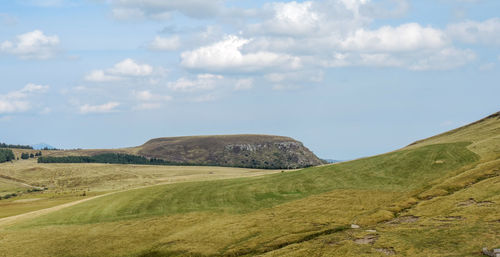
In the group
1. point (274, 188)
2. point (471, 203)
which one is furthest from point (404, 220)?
point (274, 188)

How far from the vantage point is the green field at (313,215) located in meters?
46.1

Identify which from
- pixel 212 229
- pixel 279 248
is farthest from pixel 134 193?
pixel 279 248

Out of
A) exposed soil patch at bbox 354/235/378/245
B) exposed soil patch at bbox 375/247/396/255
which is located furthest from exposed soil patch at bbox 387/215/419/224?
exposed soil patch at bbox 375/247/396/255

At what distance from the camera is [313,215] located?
216 feet

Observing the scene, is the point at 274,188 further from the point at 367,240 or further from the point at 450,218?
the point at 450,218

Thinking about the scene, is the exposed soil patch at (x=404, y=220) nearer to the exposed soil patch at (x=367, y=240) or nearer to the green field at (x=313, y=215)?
the green field at (x=313, y=215)

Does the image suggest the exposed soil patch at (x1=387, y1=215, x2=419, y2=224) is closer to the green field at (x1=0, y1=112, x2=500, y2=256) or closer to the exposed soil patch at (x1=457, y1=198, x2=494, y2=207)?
the green field at (x1=0, y1=112, x2=500, y2=256)

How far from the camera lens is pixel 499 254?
108 ft

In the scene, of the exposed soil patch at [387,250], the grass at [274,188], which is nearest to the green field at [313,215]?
the exposed soil patch at [387,250]

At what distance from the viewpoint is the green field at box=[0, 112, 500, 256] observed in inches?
1815

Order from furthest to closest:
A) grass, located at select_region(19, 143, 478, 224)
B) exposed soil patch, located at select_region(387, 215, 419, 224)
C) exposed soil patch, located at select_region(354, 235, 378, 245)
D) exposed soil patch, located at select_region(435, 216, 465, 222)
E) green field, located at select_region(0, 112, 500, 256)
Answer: grass, located at select_region(19, 143, 478, 224), exposed soil patch, located at select_region(387, 215, 419, 224), exposed soil patch, located at select_region(435, 216, 465, 222), green field, located at select_region(0, 112, 500, 256), exposed soil patch, located at select_region(354, 235, 378, 245)

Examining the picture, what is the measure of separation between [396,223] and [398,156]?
153 feet

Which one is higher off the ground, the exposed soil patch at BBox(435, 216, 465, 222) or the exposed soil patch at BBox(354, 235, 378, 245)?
the exposed soil patch at BBox(435, 216, 465, 222)

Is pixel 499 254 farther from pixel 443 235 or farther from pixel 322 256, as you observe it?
pixel 322 256
